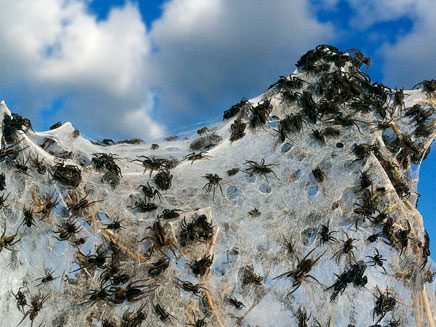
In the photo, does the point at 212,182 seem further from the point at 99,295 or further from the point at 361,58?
the point at 361,58

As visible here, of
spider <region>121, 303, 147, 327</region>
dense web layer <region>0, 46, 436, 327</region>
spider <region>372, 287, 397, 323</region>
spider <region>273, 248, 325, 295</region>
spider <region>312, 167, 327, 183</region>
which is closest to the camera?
spider <region>121, 303, 147, 327</region>

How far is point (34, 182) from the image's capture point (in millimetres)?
5906

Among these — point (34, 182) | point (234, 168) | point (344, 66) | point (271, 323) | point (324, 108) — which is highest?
point (344, 66)

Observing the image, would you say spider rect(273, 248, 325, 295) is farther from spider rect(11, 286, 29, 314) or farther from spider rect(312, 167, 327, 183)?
spider rect(11, 286, 29, 314)

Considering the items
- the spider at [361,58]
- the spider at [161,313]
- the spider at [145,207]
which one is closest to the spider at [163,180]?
the spider at [145,207]

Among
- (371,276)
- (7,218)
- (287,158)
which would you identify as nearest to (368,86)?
(287,158)

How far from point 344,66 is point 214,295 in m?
5.90

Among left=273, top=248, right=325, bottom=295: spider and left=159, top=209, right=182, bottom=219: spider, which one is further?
left=159, top=209, right=182, bottom=219: spider

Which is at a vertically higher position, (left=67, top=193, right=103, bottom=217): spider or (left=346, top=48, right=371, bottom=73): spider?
(left=346, top=48, right=371, bottom=73): spider

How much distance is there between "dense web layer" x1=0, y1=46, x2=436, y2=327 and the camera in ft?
17.7

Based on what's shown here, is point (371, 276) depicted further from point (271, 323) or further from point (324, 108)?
point (324, 108)

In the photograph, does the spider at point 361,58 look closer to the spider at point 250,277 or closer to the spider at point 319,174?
the spider at point 319,174

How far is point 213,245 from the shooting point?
5.81 m

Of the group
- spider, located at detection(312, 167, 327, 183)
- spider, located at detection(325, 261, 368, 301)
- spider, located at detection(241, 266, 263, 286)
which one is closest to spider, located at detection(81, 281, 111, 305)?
spider, located at detection(241, 266, 263, 286)
